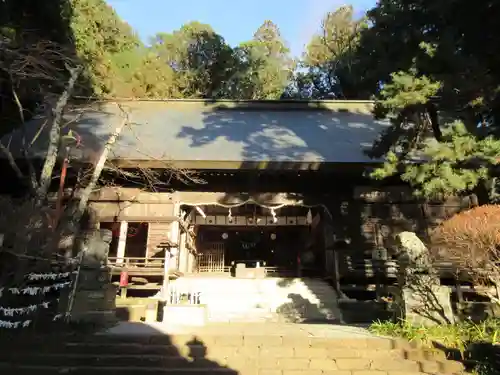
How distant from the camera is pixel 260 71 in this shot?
29.1 metres

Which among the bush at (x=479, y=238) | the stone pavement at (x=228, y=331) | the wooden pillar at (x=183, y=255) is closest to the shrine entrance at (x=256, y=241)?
the wooden pillar at (x=183, y=255)

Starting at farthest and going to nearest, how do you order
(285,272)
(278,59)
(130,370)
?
(278,59), (285,272), (130,370)

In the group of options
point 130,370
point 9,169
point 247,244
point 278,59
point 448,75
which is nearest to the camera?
point 130,370

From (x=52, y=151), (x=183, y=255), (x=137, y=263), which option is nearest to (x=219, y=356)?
(x=52, y=151)

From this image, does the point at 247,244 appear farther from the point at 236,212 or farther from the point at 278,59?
the point at 278,59

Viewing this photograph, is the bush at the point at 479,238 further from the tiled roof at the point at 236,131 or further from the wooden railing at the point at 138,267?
the wooden railing at the point at 138,267

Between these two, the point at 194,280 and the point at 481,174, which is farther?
the point at 194,280

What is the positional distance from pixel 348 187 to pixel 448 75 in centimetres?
500

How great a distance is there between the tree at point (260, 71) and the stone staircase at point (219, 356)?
24211 millimetres

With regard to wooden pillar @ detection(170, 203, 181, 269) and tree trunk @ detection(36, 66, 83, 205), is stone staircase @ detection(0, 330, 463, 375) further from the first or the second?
wooden pillar @ detection(170, 203, 181, 269)

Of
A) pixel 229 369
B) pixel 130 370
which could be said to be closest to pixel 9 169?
pixel 130 370

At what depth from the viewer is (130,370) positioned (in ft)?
17.4

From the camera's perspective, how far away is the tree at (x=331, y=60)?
27.7 meters

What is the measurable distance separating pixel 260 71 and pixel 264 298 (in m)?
21.7
